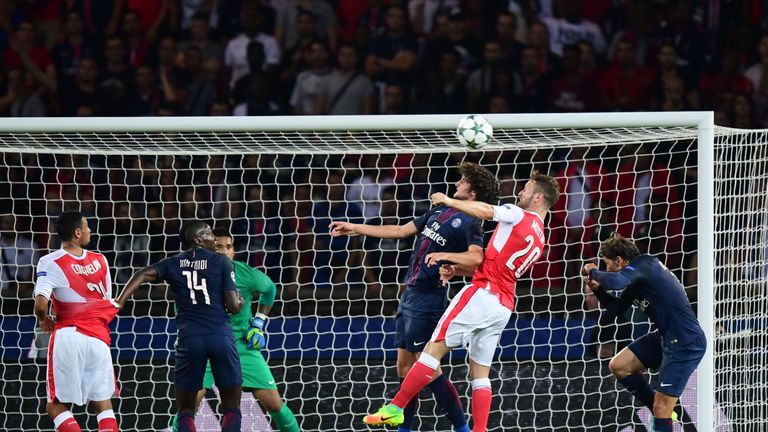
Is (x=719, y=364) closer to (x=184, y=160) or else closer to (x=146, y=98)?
(x=184, y=160)

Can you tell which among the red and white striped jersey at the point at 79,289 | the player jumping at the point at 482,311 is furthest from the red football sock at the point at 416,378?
the red and white striped jersey at the point at 79,289

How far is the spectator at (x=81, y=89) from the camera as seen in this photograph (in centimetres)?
1204

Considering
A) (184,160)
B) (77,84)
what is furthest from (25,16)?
(184,160)

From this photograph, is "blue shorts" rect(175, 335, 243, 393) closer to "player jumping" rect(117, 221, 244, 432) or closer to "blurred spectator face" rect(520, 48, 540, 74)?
"player jumping" rect(117, 221, 244, 432)

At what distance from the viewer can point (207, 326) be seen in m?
7.93

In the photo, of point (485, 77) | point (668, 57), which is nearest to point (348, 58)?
point (485, 77)

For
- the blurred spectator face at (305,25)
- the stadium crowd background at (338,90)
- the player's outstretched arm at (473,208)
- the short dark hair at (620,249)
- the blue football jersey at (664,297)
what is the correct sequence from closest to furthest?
1. the player's outstretched arm at (473,208)
2. the blue football jersey at (664,297)
3. the short dark hair at (620,249)
4. the stadium crowd background at (338,90)
5. the blurred spectator face at (305,25)

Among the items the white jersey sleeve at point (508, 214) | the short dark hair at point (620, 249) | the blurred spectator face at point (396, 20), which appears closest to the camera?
the white jersey sleeve at point (508, 214)

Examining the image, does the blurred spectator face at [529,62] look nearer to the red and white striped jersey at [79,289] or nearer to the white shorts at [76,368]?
the red and white striped jersey at [79,289]

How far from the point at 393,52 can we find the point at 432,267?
428cm

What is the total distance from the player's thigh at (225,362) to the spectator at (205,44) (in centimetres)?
488

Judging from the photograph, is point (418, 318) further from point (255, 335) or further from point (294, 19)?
point (294, 19)

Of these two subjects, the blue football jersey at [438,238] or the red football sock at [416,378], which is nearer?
the red football sock at [416,378]

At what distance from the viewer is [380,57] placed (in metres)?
12.1
